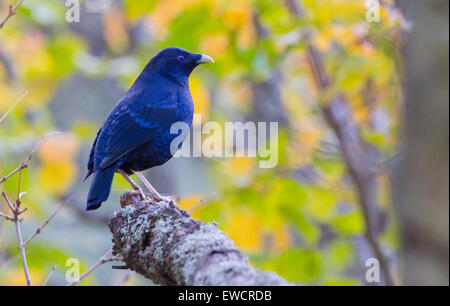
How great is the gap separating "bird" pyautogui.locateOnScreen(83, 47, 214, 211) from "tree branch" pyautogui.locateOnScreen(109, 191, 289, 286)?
56cm

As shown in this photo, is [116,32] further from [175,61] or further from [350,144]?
[175,61]

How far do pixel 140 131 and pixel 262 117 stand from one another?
14.4ft

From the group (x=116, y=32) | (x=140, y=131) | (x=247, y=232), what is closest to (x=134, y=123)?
(x=140, y=131)

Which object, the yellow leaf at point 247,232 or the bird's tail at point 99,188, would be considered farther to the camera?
the yellow leaf at point 247,232

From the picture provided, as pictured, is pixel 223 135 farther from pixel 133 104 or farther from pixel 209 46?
pixel 133 104

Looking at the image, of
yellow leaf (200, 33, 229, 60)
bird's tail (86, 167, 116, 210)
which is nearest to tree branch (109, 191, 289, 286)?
bird's tail (86, 167, 116, 210)

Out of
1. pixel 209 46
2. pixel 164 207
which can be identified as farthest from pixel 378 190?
pixel 164 207

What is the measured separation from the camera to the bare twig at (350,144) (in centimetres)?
521

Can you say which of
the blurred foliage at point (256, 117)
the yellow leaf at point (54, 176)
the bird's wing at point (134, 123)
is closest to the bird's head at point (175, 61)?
the bird's wing at point (134, 123)

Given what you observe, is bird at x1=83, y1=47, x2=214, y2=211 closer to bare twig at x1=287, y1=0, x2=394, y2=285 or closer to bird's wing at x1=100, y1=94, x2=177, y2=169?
bird's wing at x1=100, y1=94, x2=177, y2=169

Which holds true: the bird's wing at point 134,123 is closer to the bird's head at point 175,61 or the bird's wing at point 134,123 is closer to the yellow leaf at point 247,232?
the bird's head at point 175,61

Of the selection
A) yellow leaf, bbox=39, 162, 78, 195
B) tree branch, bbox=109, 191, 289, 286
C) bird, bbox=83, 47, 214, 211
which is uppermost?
yellow leaf, bbox=39, 162, 78, 195

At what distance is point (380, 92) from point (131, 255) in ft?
15.5

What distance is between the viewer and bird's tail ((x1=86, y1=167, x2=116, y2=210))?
3414 mm
